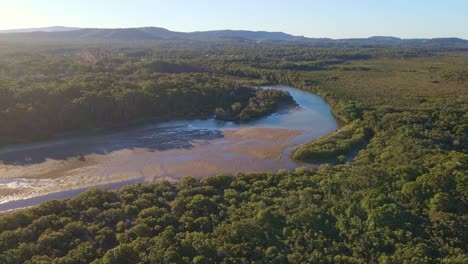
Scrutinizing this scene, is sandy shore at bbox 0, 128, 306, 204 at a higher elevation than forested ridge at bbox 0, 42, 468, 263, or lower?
lower

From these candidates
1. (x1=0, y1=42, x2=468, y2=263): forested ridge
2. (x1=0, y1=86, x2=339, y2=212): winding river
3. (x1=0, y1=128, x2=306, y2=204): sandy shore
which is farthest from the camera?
(x1=0, y1=86, x2=339, y2=212): winding river

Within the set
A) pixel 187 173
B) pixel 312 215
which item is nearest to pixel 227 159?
pixel 187 173

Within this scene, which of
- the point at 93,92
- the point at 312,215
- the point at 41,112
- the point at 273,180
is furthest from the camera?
the point at 93,92

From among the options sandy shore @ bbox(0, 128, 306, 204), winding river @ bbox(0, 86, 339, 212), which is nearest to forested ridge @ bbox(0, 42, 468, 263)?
sandy shore @ bbox(0, 128, 306, 204)

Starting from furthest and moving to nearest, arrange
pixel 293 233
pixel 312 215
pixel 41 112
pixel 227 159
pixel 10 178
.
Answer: pixel 41 112 < pixel 227 159 < pixel 10 178 < pixel 312 215 < pixel 293 233

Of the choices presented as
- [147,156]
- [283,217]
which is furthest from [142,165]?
[283,217]

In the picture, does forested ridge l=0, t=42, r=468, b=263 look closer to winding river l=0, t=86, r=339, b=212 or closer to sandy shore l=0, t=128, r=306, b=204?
sandy shore l=0, t=128, r=306, b=204

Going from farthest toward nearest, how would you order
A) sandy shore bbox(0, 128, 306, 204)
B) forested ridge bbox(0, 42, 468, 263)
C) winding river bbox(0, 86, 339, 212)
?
winding river bbox(0, 86, 339, 212)
sandy shore bbox(0, 128, 306, 204)
forested ridge bbox(0, 42, 468, 263)

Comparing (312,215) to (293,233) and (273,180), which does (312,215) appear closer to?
(293,233)

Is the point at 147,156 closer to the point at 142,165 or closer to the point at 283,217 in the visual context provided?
the point at 142,165
